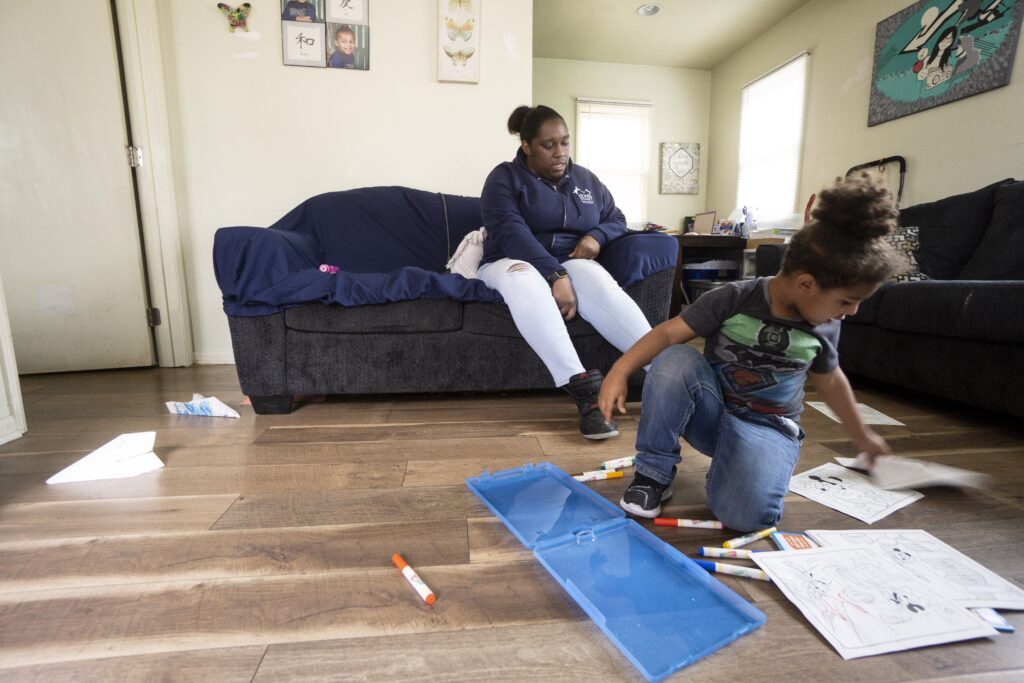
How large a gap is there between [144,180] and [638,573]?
96.7 inches

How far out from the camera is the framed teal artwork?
200 centimetres

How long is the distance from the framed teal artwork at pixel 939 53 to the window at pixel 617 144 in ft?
5.68

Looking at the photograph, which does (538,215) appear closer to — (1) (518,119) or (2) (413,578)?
(1) (518,119)

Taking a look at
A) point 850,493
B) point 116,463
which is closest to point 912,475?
point 850,493

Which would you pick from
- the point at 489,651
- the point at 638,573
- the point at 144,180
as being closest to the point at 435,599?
the point at 489,651

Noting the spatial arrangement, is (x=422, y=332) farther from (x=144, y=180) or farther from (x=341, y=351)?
(x=144, y=180)

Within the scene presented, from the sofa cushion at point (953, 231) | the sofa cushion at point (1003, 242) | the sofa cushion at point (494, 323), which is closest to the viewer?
the sofa cushion at point (494, 323)

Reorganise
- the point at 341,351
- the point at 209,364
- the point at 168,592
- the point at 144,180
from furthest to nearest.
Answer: the point at 209,364, the point at 144,180, the point at 341,351, the point at 168,592

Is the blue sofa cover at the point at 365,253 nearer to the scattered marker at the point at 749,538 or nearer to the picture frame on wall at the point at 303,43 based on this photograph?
the picture frame on wall at the point at 303,43

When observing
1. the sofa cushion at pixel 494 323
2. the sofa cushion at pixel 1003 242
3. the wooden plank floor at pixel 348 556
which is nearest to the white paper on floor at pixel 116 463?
the wooden plank floor at pixel 348 556

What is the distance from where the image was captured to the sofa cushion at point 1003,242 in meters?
1.65

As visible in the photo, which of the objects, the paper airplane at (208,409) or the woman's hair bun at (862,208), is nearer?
the woman's hair bun at (862,208)

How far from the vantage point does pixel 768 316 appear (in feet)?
2.56

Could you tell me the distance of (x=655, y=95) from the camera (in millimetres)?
4066
